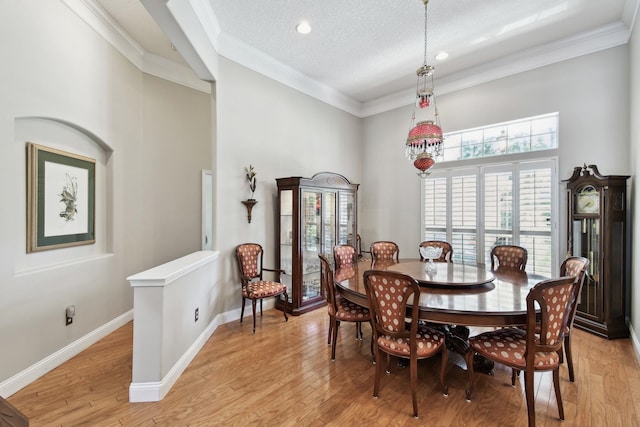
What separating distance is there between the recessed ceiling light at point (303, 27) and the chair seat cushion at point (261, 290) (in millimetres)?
3255

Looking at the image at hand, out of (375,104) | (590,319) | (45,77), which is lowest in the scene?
(590,319)

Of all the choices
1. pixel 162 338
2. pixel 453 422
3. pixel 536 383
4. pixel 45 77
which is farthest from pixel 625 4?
pixel 45 77

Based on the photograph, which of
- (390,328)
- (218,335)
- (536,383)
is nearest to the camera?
(390,328)

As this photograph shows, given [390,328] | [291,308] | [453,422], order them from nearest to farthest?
1. [453,422]
2. [390,328]
3. [291,308]

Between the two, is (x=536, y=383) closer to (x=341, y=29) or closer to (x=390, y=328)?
(x=390, y=328)

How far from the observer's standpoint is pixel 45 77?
252 centimetres

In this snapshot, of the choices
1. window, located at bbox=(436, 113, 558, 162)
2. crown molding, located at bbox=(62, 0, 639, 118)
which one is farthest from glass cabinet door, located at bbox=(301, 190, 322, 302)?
window, located at bbox=(436, 113, 558, 162)

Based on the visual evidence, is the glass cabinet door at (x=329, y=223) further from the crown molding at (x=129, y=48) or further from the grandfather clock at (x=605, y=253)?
the grandfather clock at (x=605, y=253)

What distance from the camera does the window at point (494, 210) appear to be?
388 centimetres

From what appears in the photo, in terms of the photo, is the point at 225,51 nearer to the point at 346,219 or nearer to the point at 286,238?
the point at 286,238

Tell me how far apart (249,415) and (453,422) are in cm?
143

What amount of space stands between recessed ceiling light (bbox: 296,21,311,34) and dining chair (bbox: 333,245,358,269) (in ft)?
9.03

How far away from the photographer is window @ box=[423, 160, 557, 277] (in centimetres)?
388

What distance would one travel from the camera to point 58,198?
2.79 m
